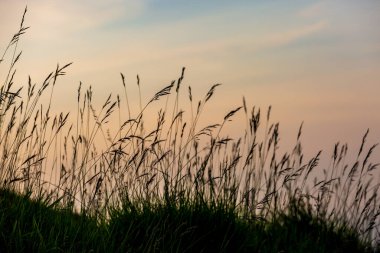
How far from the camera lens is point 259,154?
547cm

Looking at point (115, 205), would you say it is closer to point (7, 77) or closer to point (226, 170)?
point (226, 170)

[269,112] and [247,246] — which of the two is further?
[269,112]

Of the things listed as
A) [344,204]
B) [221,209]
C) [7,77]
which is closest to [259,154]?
[221,209]

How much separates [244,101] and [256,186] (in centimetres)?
80

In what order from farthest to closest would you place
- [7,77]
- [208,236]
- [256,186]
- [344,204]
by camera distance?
[344,204] → [256,186] → [208,236] → [7,77]

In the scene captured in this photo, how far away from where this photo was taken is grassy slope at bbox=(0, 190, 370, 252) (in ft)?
12.4

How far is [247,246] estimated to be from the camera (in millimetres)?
4809

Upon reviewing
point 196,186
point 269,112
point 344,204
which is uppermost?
point 269,112

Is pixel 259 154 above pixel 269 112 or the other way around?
the other way around

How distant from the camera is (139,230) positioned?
4.35 metres

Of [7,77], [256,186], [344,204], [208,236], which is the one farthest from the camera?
[344,204]

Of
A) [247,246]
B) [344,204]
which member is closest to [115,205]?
[247,246]

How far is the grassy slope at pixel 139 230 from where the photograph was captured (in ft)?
12.4

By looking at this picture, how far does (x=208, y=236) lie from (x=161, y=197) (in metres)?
0.51
